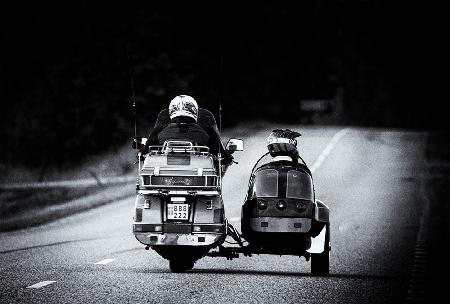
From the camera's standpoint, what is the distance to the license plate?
1238 centimetres

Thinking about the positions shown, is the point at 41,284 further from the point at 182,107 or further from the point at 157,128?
the point at 182,107

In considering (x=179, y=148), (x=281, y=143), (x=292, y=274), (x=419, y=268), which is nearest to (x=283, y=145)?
(x=281, y=143)

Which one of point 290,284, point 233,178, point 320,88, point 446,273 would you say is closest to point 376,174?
point 233,178

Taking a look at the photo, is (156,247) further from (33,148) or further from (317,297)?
(33,148)

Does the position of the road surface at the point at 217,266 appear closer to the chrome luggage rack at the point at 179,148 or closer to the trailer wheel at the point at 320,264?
the trailer wheel at the point at 320,264

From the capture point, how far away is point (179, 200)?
1235 cm

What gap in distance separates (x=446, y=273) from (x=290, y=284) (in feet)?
10.1

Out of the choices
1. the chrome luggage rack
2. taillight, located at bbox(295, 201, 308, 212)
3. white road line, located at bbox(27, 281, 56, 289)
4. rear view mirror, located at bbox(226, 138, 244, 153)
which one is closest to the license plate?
the chrome luggage rack

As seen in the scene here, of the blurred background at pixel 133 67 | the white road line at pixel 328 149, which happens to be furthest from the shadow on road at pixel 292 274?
the blurred background at pixel 133 67

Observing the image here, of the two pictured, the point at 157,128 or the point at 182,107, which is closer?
the point at 182,107

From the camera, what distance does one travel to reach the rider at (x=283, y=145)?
43.2ft

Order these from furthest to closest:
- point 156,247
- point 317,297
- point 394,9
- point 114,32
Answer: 1. point 394,9
2. point 114,32
3. point 156,247
4. point 317,297

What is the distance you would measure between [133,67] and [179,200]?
5336 centimetres

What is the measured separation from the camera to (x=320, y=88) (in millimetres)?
95625
